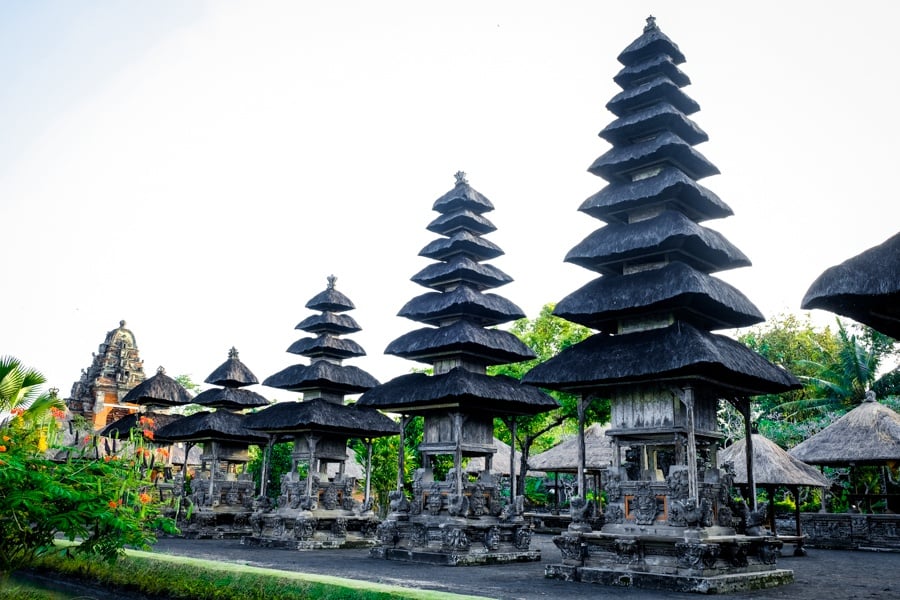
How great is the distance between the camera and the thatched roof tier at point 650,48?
60.6 feet

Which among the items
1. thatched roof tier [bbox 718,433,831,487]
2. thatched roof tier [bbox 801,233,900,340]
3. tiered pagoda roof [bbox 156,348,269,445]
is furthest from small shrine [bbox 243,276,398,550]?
thatched roof tier [bbox 801,233,900,340]

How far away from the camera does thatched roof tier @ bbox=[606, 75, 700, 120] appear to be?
17.8m

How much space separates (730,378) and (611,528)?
3852 mm

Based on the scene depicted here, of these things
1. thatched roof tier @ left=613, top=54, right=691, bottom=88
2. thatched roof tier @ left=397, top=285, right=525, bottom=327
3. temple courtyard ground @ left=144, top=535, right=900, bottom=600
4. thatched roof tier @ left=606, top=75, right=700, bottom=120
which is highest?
thatched roof tier @ left=613, top=54, right=691, bottom=88

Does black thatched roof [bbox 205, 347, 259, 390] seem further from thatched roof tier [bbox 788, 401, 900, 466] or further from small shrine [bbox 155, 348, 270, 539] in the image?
thatched roof tier [bbox 788, 401, 900, 466]

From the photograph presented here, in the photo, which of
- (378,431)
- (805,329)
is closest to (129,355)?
(378,431)

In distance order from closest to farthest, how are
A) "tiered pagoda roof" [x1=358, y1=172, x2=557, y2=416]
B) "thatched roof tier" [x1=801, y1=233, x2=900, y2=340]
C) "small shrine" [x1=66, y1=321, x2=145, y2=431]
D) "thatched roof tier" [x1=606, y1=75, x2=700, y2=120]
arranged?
1. "thatched roof tier" [x1=801, y1=233, x2=900, y2=340]
2. "thatched roof tier" [x1=606, y1=75, x2=700, y2=120]
3. "tiered pagoda roof" [x1=358, y1=172, x2=557, y2=416]
4. "small shrine" [x1=66, y1=321, x2=145, y2=431]

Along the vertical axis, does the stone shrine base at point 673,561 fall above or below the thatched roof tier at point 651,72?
below

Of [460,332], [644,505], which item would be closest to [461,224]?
[460,332]

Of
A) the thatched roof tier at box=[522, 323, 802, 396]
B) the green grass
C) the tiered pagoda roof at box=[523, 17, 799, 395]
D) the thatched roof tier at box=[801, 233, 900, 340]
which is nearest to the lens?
the thatched roof tier at box=[801, 233, 900, 340]

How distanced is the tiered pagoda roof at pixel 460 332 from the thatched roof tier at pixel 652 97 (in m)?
5.87

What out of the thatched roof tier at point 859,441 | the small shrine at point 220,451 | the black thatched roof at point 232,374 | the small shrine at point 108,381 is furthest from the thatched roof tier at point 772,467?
the small shrine at point 108,381

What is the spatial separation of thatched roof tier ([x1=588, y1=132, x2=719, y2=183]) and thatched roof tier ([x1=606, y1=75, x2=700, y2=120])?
1.03 metres

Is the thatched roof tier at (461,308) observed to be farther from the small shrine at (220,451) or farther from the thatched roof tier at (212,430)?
the thatched roof tier at (212,430)
